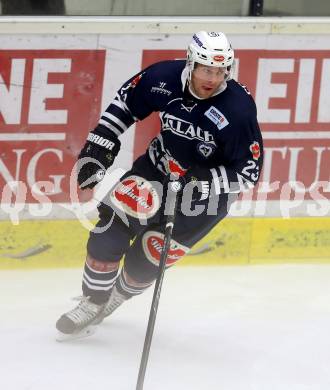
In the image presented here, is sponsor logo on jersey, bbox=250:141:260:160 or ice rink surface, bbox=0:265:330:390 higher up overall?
sponsor logo on jersey, bbox=250:141:260:160

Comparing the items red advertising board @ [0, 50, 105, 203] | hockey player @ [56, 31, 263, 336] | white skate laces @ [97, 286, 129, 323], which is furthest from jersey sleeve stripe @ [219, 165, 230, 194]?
red advertising board @ [0, 50, 105, 203]

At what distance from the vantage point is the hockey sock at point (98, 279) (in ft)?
13.1

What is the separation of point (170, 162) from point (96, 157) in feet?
0.91

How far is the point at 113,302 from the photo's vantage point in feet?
13.9

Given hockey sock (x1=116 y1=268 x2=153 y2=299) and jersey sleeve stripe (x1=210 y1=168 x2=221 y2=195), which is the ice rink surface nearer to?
hockey sock (x1=116 y1=268 x2=153 y2=299)

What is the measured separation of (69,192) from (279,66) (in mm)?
1122

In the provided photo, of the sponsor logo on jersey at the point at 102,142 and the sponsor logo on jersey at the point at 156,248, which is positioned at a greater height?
the sponsor logo on jersey at the point at 102,142

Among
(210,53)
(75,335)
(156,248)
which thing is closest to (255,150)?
(210,53)

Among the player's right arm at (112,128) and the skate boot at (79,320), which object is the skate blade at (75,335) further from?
the player's right arm at (112,128)

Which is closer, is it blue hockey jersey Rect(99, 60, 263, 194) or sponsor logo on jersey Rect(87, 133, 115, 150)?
blue hockey jersey Rect(99, 60, 263, 194)

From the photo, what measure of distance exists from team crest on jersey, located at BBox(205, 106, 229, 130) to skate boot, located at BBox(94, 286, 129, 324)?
31.6 inches

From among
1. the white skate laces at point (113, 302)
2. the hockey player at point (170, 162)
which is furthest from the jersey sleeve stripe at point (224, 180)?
the white skate laces at point (113, 302)

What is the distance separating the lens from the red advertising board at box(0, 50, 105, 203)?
474 cm

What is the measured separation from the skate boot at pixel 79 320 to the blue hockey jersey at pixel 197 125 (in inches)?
22.6
